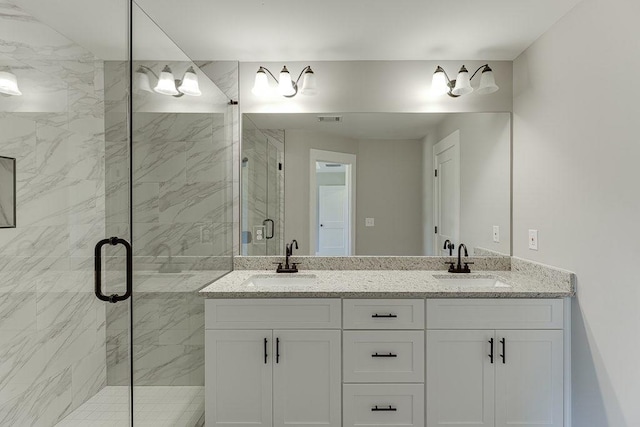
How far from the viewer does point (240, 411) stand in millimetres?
1811

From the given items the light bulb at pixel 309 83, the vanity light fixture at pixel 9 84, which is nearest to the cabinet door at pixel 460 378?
the light bulb at pixel 309 83

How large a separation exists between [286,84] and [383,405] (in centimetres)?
200

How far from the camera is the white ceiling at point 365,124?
2.40 metres

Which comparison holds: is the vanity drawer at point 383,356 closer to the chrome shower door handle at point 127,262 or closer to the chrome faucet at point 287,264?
the chrome faucet at point 287,264

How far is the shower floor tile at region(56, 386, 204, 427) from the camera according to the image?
172 cm

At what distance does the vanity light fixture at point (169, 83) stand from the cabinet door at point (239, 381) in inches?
50.7

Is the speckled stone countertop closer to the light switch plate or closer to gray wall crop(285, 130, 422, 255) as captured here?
the light switch plate

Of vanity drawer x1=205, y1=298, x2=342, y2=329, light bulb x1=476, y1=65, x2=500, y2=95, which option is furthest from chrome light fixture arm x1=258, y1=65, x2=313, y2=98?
vanity drawer x1=205, y1=298, x2=342, y2=329

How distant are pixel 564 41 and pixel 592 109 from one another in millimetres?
468

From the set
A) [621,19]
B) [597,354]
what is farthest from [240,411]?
[621,19]

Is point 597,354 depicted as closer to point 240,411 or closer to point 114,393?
point 240,411

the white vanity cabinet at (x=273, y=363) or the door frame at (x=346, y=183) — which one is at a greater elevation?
the door frame at (x=346, y=183)

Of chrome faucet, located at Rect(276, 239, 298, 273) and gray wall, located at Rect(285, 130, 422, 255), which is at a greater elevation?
gray wall, located at Rect(285, 130, 422, 255)

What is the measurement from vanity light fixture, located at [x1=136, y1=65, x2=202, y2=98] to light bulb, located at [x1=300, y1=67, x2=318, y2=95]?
67 cm
